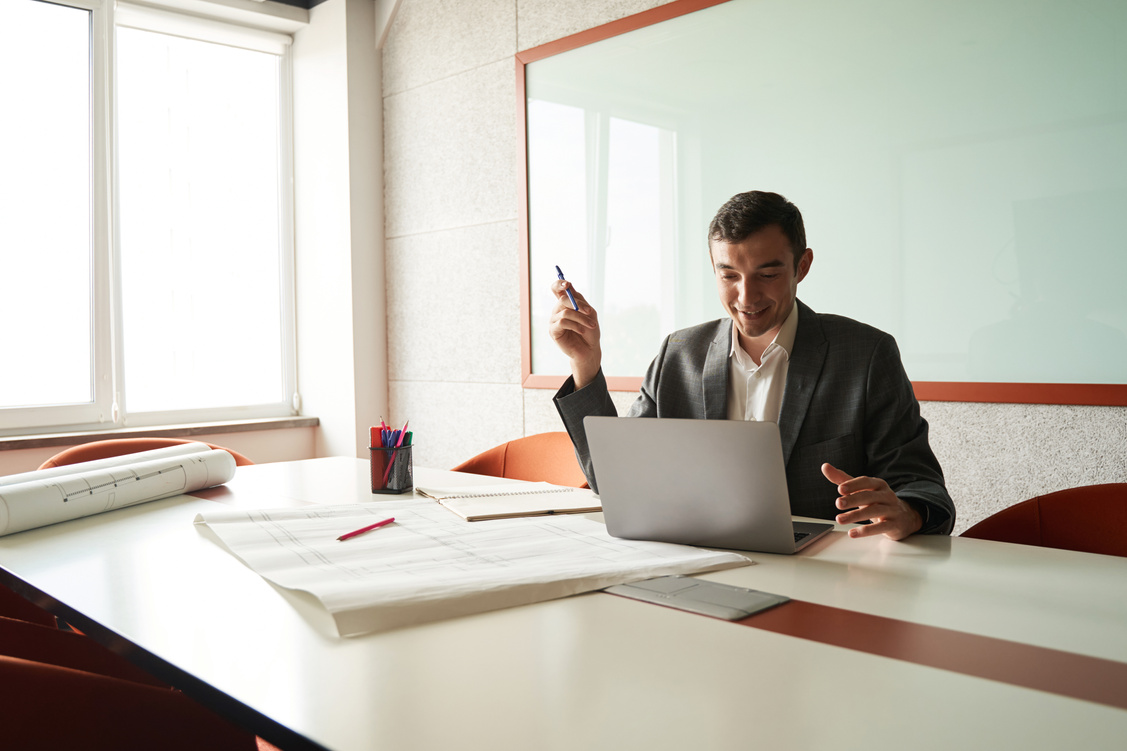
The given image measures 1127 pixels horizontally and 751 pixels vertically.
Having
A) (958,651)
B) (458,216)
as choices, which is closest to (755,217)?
(958,651)

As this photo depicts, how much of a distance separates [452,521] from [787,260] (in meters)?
1.01

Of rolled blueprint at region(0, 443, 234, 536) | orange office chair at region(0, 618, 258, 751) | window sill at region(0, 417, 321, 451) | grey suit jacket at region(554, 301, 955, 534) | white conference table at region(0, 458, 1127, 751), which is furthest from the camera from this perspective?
window sill at region(0, 417, 321, 451)

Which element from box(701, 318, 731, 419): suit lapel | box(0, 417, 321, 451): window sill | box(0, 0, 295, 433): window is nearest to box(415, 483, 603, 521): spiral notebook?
box(701, 318, 731, 419): suit lapel

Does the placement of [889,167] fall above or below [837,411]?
above

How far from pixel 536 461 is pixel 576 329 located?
894mm

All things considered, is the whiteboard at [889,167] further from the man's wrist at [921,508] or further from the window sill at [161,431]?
the window sill at [161,431]

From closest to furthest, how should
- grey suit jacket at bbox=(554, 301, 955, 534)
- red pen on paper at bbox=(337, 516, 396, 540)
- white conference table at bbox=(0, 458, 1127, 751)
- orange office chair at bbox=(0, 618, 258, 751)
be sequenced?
1. white conference table at bbox=(0, 458, 1127, 751)
2. orange office chair at bbox=(0, 618, 258, 751)
3. red pen on paper at bbox=(337, 516, 396, 540)
4. grey suit jacket at bbox=(554, 301, 955, 534)

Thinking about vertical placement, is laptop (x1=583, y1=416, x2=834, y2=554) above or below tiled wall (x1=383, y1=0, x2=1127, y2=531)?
below

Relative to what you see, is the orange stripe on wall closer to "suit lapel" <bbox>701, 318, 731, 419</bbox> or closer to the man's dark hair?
"suit lapel" <bbox>701, 318, 731, 419</bbox>

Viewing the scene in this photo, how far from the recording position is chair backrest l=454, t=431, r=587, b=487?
2.48 m

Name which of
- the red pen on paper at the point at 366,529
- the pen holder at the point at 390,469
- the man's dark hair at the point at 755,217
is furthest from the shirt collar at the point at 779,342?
the red pen on paper at the point at 366,529

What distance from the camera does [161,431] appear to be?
13.3 ft

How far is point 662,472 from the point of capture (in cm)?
121

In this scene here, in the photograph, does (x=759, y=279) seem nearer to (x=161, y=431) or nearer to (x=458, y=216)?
(x=458, y=216)
